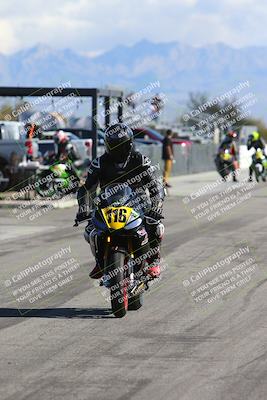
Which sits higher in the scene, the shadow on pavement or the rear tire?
the rear tire

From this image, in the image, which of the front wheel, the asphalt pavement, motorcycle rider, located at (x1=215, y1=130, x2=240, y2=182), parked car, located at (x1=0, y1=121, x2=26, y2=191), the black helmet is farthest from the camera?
motorcycle rider, located at (x1=215, y1=130, x2=240, y2=182)

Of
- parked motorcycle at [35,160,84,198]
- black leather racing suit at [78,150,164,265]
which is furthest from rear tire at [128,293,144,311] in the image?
parked motorcycle at [35,160,84,198]

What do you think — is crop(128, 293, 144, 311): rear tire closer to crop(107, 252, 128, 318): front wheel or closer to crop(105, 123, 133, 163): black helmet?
crop(107, 252, 128, 318): front wheel

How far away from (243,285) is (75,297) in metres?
1.99

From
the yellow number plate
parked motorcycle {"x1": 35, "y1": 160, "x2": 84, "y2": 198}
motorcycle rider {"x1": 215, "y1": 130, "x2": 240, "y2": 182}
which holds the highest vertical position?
the yellow number plate

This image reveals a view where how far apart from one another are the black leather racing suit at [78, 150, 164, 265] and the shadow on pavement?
741 mm

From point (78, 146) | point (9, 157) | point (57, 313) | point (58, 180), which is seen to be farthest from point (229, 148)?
point (57, 313)

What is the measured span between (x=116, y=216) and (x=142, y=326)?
101 cm

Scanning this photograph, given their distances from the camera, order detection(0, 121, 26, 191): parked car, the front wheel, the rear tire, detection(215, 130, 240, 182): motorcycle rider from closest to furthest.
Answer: the front wheel → the rear tire → detection(0, 121, 26, 191): parked car → detection(215, 130, 240, 182): motorcycle rider

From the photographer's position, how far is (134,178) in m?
8.98

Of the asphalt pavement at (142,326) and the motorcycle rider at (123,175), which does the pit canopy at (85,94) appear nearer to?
the asphalt pavement at (142,326)

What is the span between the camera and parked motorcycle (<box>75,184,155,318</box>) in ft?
28.1

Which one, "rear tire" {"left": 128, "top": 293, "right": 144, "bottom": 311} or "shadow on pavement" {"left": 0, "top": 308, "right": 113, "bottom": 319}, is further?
"rear tire" {"left": 128, "top": 293, "right": 144, "bottom": 311}

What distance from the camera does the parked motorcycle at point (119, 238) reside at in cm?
855
